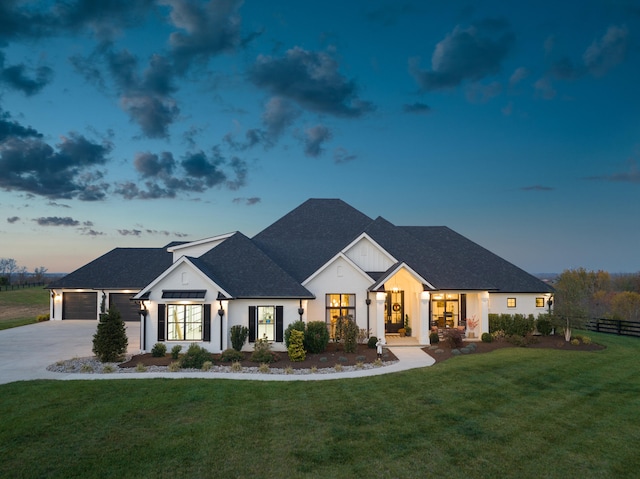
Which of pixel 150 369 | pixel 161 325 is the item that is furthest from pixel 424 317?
pixel 150 369

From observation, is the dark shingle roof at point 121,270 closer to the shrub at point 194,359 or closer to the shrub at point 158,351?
the shrub at point 158,351

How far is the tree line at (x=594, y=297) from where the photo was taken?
21344 millimetres

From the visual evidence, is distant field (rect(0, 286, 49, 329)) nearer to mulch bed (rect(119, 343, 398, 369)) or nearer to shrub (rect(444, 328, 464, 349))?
mulch bed (rect(119, 343, 398, 369))

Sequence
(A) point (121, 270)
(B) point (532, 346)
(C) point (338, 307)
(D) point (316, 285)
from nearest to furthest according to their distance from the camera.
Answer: (B) point (532, 346)
(D) point (316, 285)
(C) point (338, 307)
(A) point (121, 270)

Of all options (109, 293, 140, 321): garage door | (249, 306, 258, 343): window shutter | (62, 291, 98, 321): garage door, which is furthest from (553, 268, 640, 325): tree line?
(62, 291, 98, 321): garage door

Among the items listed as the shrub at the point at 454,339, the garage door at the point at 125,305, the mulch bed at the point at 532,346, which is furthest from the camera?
the garage door at the point at 125,305

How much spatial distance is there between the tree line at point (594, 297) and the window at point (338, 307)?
37.6 ft

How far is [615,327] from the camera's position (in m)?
27.2

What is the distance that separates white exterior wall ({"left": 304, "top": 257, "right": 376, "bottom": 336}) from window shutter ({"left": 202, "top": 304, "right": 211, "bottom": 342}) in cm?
539

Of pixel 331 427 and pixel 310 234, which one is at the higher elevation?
pixel 310 234

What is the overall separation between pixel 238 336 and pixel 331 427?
1034cm

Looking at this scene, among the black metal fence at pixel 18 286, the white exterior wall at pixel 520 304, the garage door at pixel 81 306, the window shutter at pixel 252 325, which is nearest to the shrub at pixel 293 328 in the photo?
the window shutter at pixel 252 325

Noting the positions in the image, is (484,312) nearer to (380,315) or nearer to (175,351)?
(380,315)

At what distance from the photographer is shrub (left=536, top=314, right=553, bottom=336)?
74.9ft
